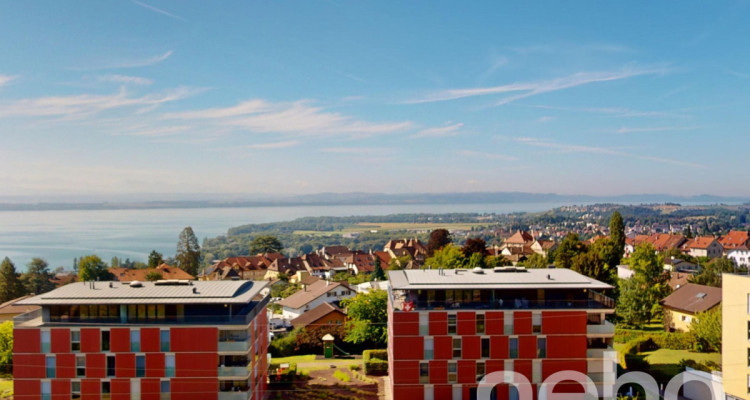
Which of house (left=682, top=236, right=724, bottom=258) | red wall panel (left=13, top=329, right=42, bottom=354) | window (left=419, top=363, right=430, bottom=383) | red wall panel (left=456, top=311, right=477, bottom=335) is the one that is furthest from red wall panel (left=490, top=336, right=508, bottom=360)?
house (left=682, top=236, right=724, bottom=258)

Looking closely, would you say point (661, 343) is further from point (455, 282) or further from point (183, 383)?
point (183, 383)

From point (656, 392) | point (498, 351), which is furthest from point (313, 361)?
point (656, 392)

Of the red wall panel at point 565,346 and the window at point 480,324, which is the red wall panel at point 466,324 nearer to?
the window at point 480,324

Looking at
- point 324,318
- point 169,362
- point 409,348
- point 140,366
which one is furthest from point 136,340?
point 324,318

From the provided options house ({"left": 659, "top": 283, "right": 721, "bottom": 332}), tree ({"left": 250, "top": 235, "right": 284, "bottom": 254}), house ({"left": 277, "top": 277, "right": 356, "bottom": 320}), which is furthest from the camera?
tree ({"left": 250, "top": 235, "right": 284, "bottom": 254})

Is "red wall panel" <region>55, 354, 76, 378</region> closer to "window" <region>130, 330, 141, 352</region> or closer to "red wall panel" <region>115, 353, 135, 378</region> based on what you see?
"red wall panel" <region>115, 353, 135, 378</region>

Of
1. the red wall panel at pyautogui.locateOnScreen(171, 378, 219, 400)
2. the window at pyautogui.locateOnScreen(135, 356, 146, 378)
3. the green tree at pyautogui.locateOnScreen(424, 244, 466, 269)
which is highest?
the green tree at pyautogui.locateOnScreen(424, 244, 466, 269)
